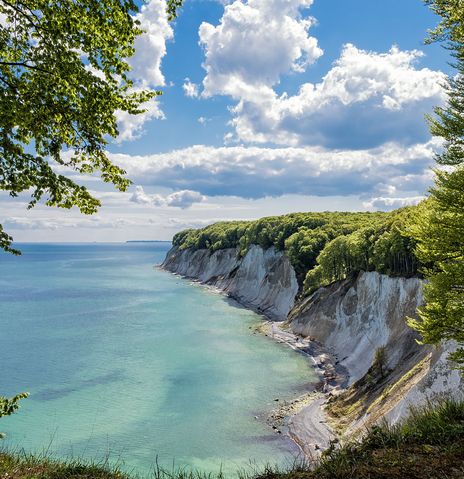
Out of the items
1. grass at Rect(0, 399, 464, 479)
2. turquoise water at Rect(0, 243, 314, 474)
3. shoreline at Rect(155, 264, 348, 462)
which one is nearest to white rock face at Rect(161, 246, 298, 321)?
turquoise water at Rect(0, 243, 314, 474)

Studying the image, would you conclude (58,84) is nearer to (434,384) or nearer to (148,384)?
(434,384)

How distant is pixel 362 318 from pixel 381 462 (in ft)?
163

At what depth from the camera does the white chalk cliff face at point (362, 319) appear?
29.1 m

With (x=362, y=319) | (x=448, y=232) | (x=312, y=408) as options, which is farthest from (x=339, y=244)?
(x=448, y=232)

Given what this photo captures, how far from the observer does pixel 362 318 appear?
55906mm

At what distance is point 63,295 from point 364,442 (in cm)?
12367

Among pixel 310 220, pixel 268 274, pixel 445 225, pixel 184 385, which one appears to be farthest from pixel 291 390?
pixel 310 220

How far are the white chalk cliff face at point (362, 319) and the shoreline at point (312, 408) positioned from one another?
1.67m

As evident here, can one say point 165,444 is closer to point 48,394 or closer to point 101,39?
point 48,394

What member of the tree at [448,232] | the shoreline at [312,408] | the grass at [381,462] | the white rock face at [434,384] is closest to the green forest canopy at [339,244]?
the tree at [448,232]

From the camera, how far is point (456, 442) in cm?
1007

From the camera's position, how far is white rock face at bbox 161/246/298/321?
88.5 metres

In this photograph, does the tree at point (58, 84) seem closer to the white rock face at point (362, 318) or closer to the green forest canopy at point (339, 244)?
the green forest canopy at point (339, 244)

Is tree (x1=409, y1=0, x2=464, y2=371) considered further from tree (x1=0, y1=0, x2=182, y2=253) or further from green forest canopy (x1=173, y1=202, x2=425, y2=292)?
tree (x1=0, y1=0, x2=182, y2=253)
